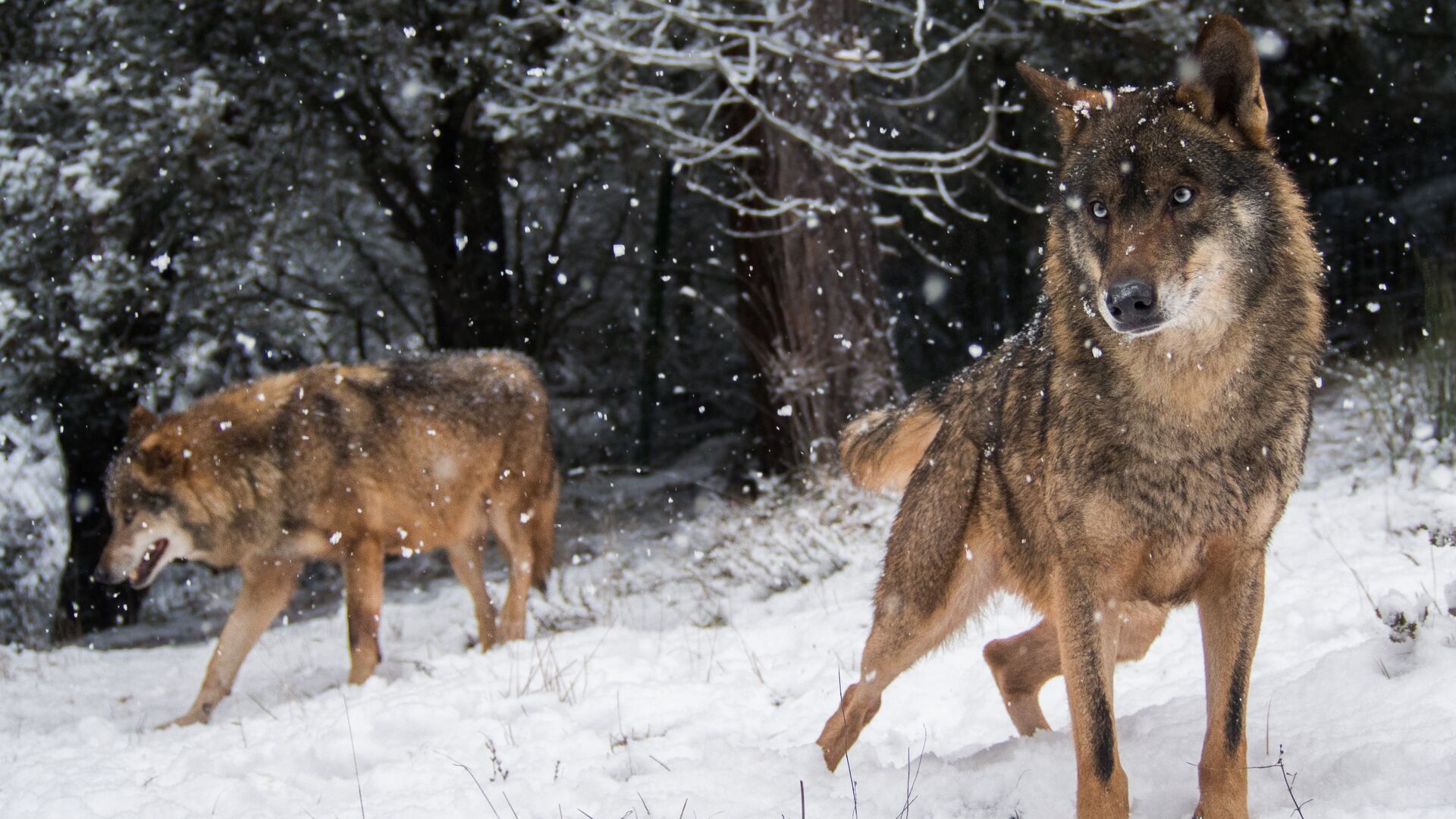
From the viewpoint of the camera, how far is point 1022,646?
4.18m

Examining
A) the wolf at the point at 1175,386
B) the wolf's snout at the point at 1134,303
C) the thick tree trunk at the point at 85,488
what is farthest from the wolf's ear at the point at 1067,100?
the thick tree trunk at the point at 85,488

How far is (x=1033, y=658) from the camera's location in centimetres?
414

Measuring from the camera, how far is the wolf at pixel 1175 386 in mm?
3047

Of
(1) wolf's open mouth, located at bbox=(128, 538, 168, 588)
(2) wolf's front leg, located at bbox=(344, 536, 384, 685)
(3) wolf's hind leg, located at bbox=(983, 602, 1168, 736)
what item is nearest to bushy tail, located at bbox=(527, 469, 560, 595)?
(2) wolf's front leg, located at bbox=(344, 536, 384, 685)

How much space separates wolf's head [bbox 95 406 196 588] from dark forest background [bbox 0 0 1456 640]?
347 centimetres

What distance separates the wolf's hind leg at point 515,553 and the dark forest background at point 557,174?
2484 millimetres

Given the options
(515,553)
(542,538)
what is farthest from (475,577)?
(542,538)

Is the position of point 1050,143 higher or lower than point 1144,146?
lower

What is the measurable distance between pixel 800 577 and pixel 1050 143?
27.2ft

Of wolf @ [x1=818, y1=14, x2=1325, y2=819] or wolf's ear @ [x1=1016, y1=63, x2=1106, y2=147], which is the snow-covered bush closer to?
wolf's ear @ [x1=1016, y1=63, x2=1106, y2=147]

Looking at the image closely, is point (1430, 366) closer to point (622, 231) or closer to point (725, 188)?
point (725, 188)

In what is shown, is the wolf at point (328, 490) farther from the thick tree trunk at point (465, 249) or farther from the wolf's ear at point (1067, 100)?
the thick tree trunk at point (465, 249)

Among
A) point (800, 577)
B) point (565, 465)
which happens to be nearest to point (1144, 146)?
point (800, 577)

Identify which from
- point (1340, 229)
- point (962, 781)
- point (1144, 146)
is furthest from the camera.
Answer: point (1340, 229)
